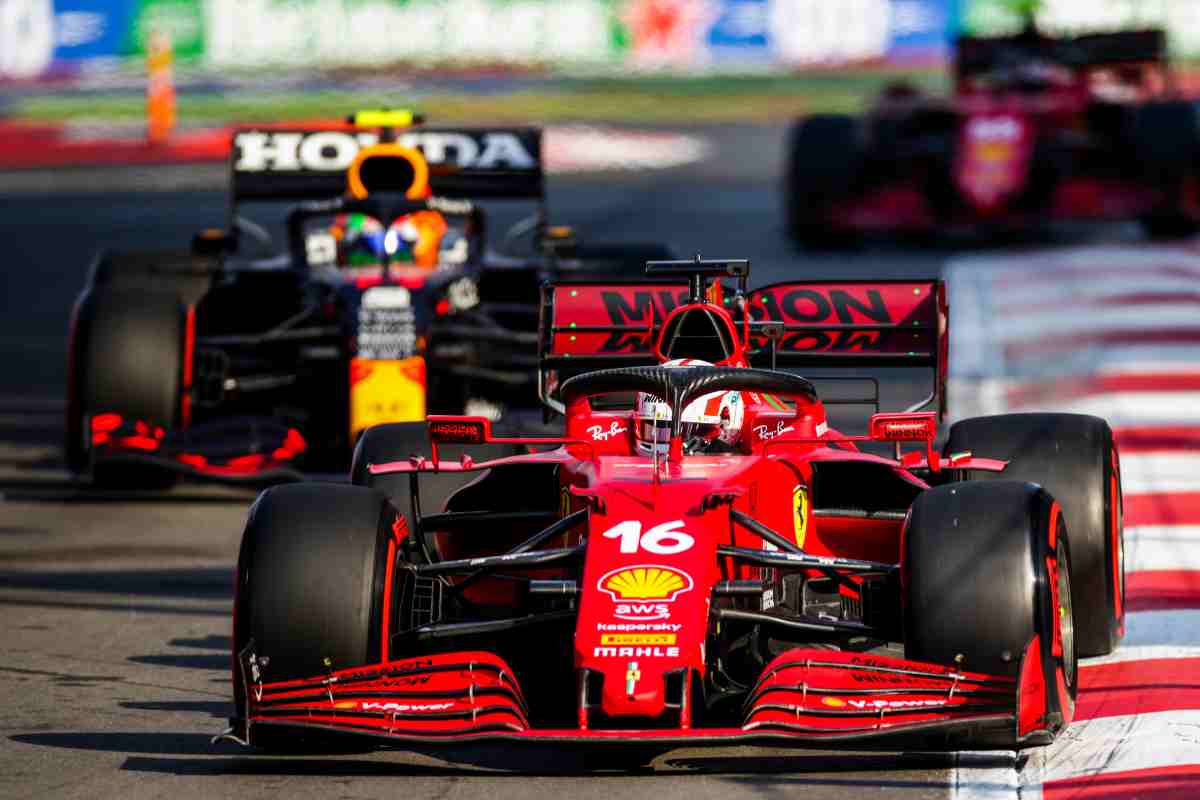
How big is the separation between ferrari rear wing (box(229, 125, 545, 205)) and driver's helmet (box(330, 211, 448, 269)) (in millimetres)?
498

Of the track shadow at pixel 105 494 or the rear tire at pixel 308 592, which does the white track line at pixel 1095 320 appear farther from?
the rear tire at pixel 308 592

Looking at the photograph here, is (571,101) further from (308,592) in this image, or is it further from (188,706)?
(308,592)

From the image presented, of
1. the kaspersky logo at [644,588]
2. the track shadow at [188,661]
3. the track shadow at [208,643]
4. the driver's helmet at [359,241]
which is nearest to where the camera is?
the kaspersky logo at [644,588]

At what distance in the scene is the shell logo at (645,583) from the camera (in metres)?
7.45

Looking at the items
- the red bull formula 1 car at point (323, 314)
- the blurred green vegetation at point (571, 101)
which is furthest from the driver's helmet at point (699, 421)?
the blurred green vegetation at point (571, 101)

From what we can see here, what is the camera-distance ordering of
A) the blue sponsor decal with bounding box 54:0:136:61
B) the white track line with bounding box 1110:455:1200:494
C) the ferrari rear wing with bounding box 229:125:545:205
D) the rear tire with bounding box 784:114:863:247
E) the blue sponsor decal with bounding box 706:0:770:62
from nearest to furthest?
the white track line with bounding box 1110:455:1200:494 < the ferrari rear wing with bounding box 229:125:545:205 < the rear tire with bounding box 784:114:863:247 < the blue sponsor decal with bounding box 706:0:770:62 < the blue sponsor decal with bounding box 54:0:136:61

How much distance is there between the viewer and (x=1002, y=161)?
2388 centimetres

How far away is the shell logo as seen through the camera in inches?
293

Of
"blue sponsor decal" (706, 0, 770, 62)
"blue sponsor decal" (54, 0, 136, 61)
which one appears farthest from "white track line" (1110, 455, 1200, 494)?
"blue sponsor decal" (54, 0, 136, 61)

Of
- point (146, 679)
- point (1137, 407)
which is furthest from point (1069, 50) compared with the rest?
point (146, 679)

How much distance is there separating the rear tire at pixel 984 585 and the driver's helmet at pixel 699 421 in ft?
3.72

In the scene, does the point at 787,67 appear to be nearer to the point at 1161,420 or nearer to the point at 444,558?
the point at 1161,420

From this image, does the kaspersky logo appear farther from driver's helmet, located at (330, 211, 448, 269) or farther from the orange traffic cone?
the orange traffic cone

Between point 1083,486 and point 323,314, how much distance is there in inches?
239
